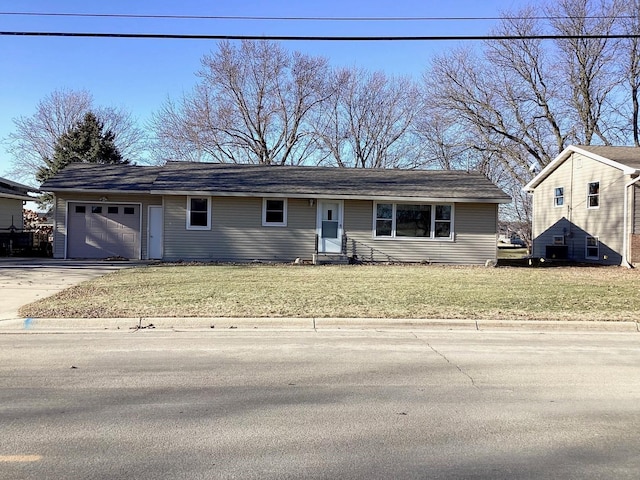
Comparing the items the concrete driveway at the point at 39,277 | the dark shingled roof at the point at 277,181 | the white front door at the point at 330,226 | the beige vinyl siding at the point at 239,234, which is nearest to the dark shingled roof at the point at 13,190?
the dark shingled roof at the point at 277,181

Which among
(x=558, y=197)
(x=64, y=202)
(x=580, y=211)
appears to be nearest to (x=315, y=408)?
(x=64, y=202)

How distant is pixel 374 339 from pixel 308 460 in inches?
167

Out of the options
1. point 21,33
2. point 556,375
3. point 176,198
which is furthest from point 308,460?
point 176,198

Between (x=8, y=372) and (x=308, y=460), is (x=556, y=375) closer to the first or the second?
(x=308, y=460)

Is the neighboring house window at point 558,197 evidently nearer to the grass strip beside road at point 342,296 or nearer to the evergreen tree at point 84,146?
the grass strip beside road at point 342,296

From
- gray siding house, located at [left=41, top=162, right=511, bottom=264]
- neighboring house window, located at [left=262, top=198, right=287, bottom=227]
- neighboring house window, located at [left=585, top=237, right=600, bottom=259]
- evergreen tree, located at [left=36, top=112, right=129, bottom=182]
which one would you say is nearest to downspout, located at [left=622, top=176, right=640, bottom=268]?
neighboring house window, located at [left=585, top=237, right=600, bottom=259]

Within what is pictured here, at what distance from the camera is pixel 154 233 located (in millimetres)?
20578

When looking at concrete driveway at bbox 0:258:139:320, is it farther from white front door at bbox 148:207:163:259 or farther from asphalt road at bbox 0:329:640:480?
asphalt road at bbox 0:329:640:480

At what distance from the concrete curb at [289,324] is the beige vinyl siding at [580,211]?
1537 cm

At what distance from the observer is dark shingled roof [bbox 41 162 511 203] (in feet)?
64.8

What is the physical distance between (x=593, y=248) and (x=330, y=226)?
12.9 meters

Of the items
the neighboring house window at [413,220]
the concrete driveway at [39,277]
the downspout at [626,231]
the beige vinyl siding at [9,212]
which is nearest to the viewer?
the concrete driveway at [39,277]

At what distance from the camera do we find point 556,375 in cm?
600

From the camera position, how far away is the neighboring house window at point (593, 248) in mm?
23322
